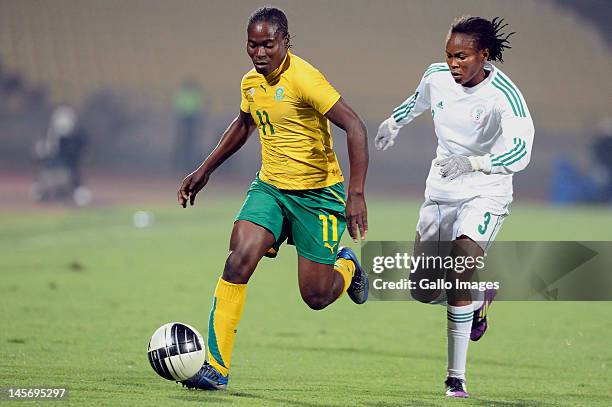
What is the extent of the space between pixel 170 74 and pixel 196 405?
31.0 m

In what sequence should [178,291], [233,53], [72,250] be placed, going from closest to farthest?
[178,291], [72,250], [233,53]

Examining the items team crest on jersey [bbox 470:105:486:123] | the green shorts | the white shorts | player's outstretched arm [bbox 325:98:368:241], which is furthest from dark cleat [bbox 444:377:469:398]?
team crest on jersey [bbox 470:105:486:123]

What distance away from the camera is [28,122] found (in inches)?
1334

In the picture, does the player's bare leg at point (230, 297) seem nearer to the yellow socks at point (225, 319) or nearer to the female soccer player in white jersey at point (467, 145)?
the yellow socks at point (225, 319)

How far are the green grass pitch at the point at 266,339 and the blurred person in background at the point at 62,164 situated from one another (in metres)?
7.29

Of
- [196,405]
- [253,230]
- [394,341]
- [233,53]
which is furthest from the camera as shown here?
[233,53]

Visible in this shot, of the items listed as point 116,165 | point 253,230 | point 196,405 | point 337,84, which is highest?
point 337,84

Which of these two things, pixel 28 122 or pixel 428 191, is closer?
pixel 428 191

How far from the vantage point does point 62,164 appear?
2672cm

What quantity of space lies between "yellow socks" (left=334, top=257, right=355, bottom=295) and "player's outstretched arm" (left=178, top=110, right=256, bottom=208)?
1.20m

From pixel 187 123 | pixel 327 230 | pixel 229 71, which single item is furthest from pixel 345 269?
pixel 229 71

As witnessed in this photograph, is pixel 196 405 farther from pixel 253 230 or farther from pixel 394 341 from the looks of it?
pixel 394 341

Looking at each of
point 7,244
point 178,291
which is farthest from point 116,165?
point 178,291

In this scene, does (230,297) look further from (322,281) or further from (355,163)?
(355,163)
